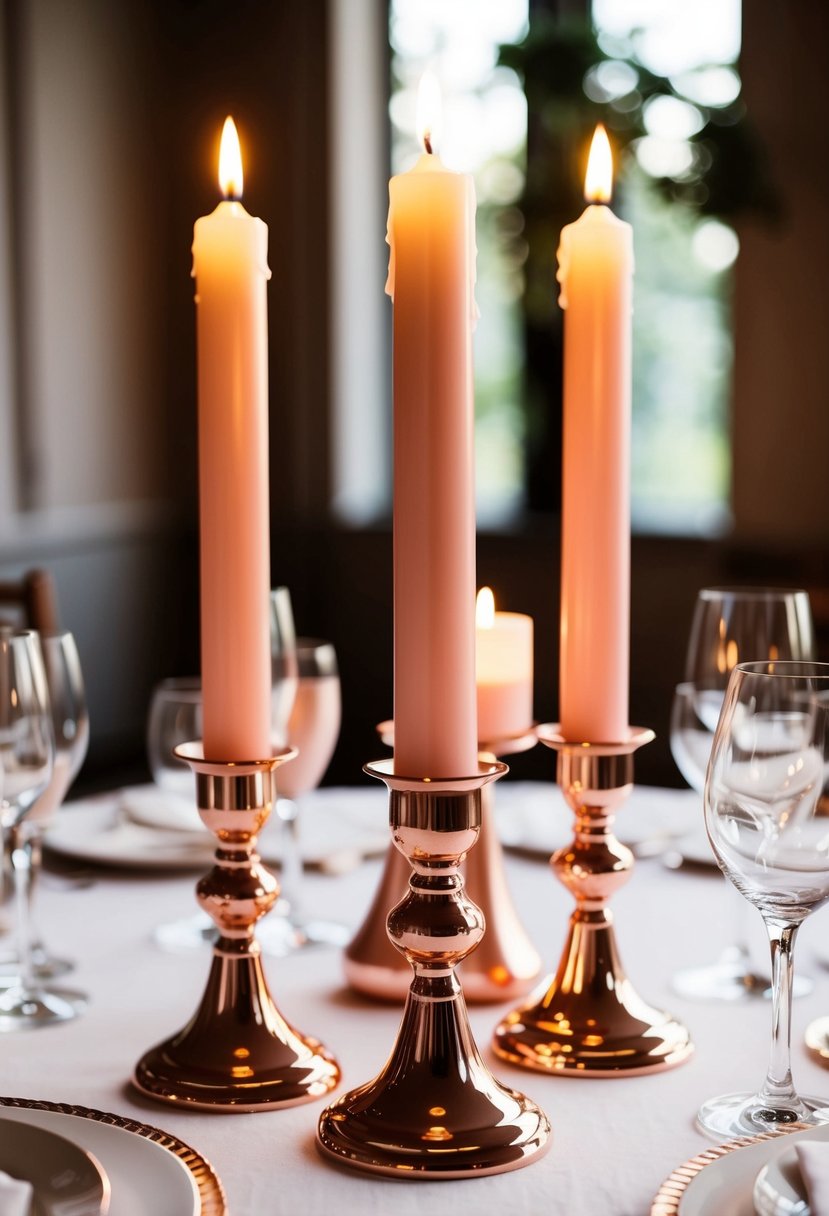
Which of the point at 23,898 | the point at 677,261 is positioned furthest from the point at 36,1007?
the point at 677,261

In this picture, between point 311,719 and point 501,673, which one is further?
point 311,719

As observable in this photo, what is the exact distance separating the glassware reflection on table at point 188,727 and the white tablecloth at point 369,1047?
0.09ft

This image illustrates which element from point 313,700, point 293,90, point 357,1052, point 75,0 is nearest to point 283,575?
point 293,90

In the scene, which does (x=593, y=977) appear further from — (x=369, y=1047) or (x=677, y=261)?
(x=677, y=261)

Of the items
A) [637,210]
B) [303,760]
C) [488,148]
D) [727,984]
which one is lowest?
[727,984]

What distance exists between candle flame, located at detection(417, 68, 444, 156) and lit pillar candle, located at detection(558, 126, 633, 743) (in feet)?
0.55

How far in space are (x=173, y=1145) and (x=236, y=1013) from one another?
0.43 ft

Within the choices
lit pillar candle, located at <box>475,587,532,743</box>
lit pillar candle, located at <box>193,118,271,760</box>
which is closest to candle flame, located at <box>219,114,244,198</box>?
lit pillar candle, located at <box>193,118,271,760</box>

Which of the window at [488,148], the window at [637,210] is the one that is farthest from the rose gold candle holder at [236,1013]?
the window at [488,148]

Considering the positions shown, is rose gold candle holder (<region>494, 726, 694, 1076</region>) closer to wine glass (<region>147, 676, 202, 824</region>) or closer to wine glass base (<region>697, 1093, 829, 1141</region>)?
wine glass base (<region>697, 1093, 829, 1141</region>)

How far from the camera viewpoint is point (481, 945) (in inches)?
33.8

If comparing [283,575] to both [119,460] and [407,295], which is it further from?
[407,295]

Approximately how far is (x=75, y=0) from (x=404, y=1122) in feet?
13.0

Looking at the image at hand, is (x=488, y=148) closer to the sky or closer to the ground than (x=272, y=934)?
closer to the sky
